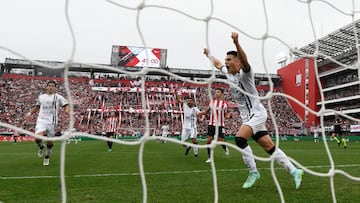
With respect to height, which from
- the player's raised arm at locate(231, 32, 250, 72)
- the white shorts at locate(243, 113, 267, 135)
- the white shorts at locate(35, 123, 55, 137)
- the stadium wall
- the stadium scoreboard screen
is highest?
the stadium scoreboard screen

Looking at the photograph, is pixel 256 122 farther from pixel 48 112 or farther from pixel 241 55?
pixel 48 112

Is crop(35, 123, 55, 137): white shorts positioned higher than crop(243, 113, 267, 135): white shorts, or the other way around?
crop(243, 113, 267, 135): white shorts

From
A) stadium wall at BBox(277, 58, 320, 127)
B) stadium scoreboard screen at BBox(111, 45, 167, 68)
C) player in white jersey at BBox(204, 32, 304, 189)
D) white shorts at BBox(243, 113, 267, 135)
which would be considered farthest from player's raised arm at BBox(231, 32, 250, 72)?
stadium scoreboard screen at BBox(111, 45, 167, 68)

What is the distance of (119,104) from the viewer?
38.7 metres

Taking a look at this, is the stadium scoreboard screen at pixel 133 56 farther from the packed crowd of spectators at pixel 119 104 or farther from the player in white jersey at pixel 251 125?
the player in white jersey at pixel 251 125

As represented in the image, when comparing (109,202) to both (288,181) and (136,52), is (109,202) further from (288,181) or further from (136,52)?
(136,52)

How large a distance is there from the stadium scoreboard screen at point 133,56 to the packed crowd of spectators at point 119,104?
248cm

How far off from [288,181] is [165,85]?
39.0m

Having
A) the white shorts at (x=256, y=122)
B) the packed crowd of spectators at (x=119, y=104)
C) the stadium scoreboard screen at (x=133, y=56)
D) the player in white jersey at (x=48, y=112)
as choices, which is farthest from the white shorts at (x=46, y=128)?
the stadium scoreboard screen at (x=133, y=56)

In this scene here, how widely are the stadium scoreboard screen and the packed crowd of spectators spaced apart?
2.48m

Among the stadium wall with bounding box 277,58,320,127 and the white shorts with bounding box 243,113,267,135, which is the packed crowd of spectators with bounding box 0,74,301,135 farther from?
the white shorts with bounding box 243,113,267,135

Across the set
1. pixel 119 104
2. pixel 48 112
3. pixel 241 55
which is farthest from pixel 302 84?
pixel 241 55

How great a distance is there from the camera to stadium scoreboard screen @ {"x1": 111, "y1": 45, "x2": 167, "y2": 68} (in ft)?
148

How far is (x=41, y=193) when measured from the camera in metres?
3.92
